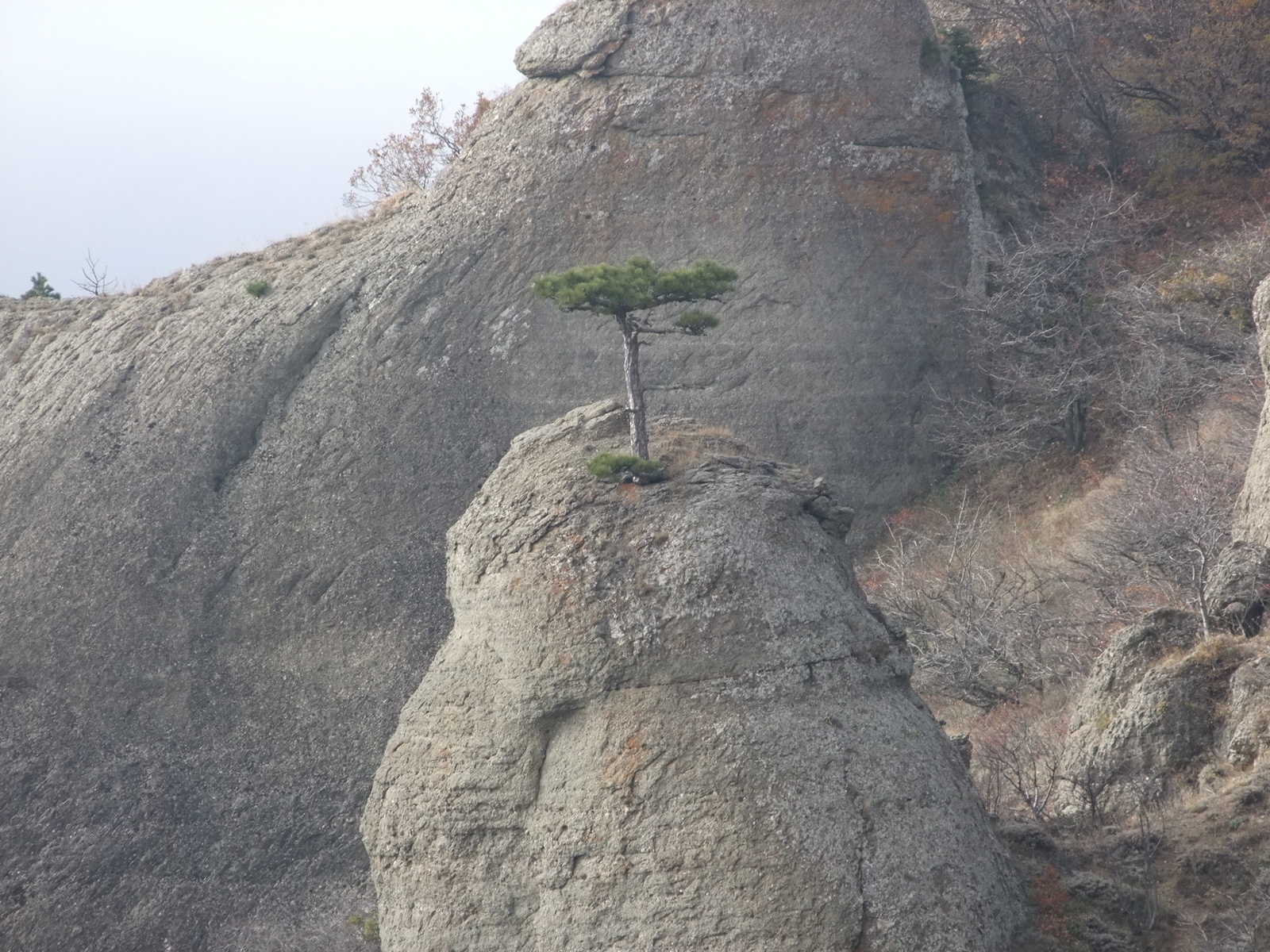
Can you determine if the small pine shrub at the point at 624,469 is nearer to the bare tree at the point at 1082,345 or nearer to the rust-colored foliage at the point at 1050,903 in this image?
the rust-colored foliage at the point at 1050,903

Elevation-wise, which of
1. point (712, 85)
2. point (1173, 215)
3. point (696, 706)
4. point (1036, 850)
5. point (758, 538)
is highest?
point (712, 85)

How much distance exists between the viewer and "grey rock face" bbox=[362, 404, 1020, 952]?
8250 millimetres

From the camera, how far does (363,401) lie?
20844 millimetres

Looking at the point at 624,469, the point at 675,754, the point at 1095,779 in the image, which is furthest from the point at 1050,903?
the point at 624,469

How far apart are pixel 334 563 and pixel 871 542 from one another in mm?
8350

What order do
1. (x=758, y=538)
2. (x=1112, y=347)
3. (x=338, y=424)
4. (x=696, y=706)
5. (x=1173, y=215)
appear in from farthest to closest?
(x=1173, y=215) < (x=1112, y=347) < (x=338, y=424) < (x=758, y=538) < (x=696, y=706)

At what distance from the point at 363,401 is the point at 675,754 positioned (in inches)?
523

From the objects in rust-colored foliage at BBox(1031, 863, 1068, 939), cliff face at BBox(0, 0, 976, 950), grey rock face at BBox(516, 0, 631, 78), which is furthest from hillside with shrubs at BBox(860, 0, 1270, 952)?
grey rock face at BBox(516, 0, 631, 78)

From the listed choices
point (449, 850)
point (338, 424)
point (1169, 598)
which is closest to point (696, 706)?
point (449, 850)

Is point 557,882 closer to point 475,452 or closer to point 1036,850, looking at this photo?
point 1036,850

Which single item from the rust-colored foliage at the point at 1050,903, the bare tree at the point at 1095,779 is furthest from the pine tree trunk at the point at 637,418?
the bare tree at the point at 1095,779

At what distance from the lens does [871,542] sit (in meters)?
21.6

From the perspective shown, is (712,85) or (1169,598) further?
(712,85)

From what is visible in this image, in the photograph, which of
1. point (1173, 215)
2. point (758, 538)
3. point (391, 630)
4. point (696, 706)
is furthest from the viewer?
point (1173, 215)
